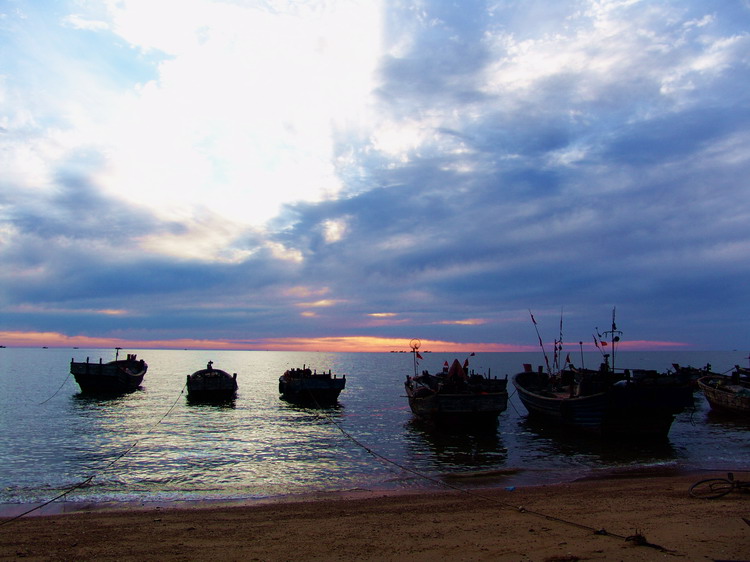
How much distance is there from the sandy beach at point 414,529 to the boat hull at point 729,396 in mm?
26501

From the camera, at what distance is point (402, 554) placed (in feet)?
29.9

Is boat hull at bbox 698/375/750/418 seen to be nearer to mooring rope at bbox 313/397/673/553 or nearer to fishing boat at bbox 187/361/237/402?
mooring rope at bbox 313/397/673/553

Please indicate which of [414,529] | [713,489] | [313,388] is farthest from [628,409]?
[313,388]

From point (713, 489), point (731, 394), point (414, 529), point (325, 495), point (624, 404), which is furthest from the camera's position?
point (731, 394)

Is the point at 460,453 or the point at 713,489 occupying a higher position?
the point at 713,489

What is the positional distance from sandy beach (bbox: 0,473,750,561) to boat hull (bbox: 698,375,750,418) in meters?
26.5

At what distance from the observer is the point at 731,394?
3644 cm

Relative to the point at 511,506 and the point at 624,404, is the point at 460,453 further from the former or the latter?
the point at 511,506

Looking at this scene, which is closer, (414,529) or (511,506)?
(414,529)

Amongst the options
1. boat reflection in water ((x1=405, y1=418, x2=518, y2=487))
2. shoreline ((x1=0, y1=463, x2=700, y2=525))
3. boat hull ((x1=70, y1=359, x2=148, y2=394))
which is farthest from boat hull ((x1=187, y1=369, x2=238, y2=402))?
shoreline ((x1=0, y1=463, x2=700, y2=525))

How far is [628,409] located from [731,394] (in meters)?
17.9

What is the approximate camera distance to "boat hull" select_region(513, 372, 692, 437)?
24.7 meters

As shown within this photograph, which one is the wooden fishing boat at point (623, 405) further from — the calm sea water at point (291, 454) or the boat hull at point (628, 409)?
the calm sea water at point (291, 454)

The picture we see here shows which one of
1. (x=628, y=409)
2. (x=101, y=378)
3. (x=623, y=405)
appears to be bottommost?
(x=101, y=378)
